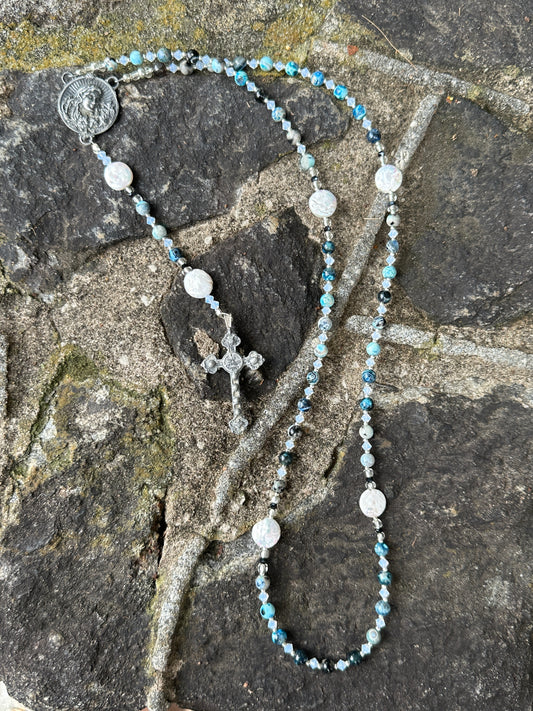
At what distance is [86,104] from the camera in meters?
1.91

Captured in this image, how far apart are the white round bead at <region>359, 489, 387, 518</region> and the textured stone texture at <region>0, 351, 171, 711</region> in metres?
0.79

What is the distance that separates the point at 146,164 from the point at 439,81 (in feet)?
3.92

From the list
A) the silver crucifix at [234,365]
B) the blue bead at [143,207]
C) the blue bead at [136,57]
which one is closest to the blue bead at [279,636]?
the silver crucifix at [234,365]

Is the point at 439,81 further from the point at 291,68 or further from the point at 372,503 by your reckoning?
the point at 372,503

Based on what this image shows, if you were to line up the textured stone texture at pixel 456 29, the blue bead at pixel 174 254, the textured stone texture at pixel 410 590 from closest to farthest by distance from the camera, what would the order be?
the textured stone texture at pixel 410 590 → the textured stone texture at pixel 456 29 → the blue bead at pixel 174 254

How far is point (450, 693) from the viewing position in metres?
1.69

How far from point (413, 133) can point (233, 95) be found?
0.74 m

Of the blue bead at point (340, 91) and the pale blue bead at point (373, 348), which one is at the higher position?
the blue bead at point (340, 91)

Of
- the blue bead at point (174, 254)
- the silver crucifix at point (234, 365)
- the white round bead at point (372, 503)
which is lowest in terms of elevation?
the white round bead at point (372, 503)

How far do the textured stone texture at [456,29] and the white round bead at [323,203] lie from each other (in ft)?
1.98

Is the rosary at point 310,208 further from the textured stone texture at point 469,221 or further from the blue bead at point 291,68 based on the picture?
the textured stone texture at point 469,221

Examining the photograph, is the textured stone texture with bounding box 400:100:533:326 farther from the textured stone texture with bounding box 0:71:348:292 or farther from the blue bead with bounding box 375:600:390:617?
the blue bead with bounding box 375:600:390:617

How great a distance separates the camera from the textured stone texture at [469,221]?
190 cm

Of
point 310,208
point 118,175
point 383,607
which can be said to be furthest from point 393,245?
point 383,607
